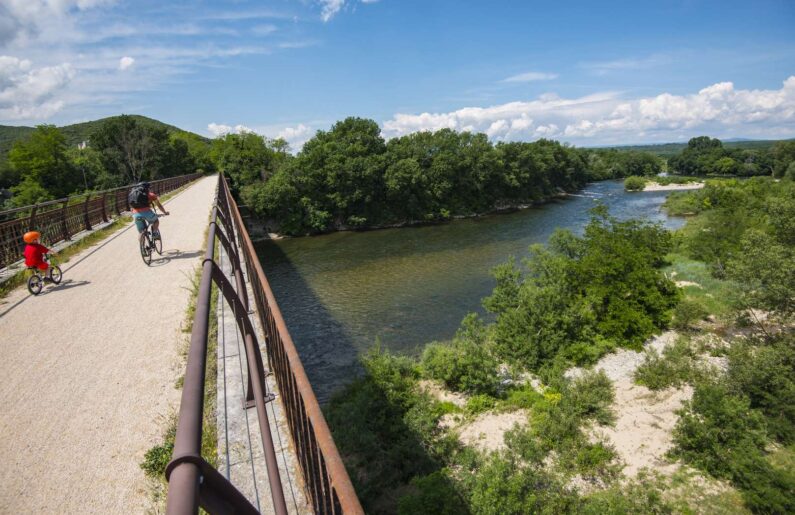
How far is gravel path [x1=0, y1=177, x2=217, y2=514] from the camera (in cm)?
367

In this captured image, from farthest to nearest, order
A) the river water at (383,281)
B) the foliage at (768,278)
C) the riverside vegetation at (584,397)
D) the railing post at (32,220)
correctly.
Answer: the river water at (383,281) < the foliage at (768,278) < the railing post at (32,220) < the riverside vegetation at (584,397)

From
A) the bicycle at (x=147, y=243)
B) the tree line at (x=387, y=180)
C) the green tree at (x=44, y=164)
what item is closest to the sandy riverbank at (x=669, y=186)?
the tree line at (x=387, y=180)

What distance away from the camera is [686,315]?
17.5 m

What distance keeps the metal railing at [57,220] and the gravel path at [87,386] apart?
256cm

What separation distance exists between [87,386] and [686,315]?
2058 centimetres

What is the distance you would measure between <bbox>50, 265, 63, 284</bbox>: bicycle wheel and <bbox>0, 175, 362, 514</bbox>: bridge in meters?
0.26

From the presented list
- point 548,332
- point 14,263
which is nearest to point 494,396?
point 548,332

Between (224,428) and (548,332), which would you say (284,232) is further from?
(224,428)

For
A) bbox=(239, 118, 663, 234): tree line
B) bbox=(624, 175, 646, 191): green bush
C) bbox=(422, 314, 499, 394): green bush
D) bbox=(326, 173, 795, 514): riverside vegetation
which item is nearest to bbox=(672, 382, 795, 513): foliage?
bbox=(326, 173, 795, 514): riverside vegetation

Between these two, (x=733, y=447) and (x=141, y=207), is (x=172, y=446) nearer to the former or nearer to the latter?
(x=141, y=207)

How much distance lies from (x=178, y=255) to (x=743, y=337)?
20.9 metres

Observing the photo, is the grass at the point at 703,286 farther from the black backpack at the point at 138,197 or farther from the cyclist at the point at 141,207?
the black backpack at the point at 138,197

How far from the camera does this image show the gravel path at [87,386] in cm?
367

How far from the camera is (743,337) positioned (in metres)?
16.4
